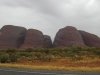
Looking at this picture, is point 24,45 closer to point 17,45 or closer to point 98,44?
point 17,45

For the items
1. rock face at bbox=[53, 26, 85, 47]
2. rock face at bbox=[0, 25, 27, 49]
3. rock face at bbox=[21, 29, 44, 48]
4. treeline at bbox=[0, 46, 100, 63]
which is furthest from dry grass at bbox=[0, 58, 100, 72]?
rock face at bbox=[0, 25, 27, 49]

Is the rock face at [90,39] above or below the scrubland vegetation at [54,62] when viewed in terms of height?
above

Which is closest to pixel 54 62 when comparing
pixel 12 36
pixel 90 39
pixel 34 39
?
pixel 34 39

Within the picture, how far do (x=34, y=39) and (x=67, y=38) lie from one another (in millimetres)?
15773

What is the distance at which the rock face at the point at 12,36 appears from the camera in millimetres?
98000

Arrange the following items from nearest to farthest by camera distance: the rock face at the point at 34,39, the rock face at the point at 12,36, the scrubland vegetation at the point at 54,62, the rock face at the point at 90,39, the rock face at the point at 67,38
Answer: the scrubland vegetation at the point at 54,62 → the rock face at the point at 12,36 → the rock face at the point at 67,38 → the rock face at the point at 34,39 → the rock face at the point at 90,39

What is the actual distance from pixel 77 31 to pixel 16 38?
30225mm

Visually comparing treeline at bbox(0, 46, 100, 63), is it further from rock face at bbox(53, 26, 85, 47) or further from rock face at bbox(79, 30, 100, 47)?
rock face at bbox(79, 30, 100, 47)

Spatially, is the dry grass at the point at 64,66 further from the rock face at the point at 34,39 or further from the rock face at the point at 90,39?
the rock face at the point at 90,39

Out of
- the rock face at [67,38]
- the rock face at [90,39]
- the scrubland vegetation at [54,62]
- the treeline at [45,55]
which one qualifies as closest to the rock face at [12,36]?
the rock face at [67,38]

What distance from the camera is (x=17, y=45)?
9844cm

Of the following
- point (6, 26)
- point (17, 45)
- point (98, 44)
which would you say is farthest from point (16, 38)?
point (98, 44)

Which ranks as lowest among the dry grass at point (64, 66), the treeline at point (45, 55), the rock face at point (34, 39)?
the dry grass at point (64, 66)

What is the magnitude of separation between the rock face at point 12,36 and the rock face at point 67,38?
55.2ft
